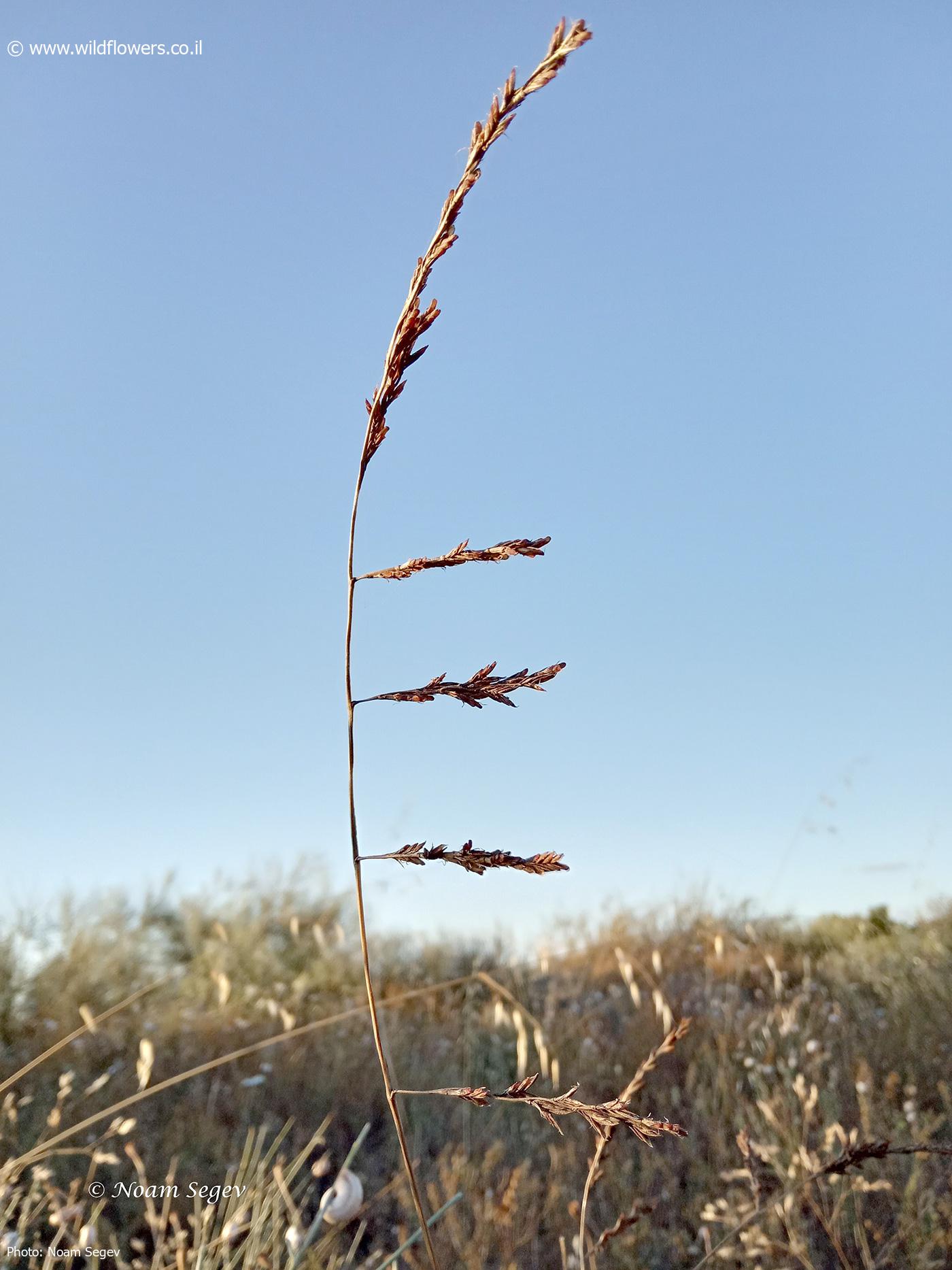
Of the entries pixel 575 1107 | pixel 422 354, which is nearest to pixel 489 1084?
pixel 575 1107

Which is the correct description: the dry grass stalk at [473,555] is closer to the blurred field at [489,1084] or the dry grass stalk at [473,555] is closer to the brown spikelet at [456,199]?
the brown spikelet at [456,199]

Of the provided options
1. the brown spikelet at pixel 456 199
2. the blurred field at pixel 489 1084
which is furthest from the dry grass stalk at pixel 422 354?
the blurred field at pixel 489 1084

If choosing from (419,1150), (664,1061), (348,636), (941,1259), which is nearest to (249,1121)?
(419,1150)

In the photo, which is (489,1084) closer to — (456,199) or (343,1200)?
(343,1200)

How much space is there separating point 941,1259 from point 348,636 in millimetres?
3420

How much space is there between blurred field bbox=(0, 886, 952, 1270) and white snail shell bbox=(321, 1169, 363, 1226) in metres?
0.15

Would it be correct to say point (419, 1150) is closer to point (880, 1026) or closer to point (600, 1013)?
point (600, 1013)

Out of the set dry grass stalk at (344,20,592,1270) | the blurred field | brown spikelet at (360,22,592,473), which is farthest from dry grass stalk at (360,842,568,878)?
the blurred field

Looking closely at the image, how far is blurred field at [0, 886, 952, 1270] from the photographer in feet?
9.71

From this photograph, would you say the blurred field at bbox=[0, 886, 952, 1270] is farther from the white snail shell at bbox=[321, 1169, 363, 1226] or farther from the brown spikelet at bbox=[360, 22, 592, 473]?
the brown spikelet at bbox=[360, 22, 592, 473]

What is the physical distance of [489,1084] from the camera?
16.2 feet

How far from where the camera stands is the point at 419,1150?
423cm

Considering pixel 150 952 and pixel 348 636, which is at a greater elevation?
pixel 348 636

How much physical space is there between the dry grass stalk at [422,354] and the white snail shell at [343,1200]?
1.15 m
